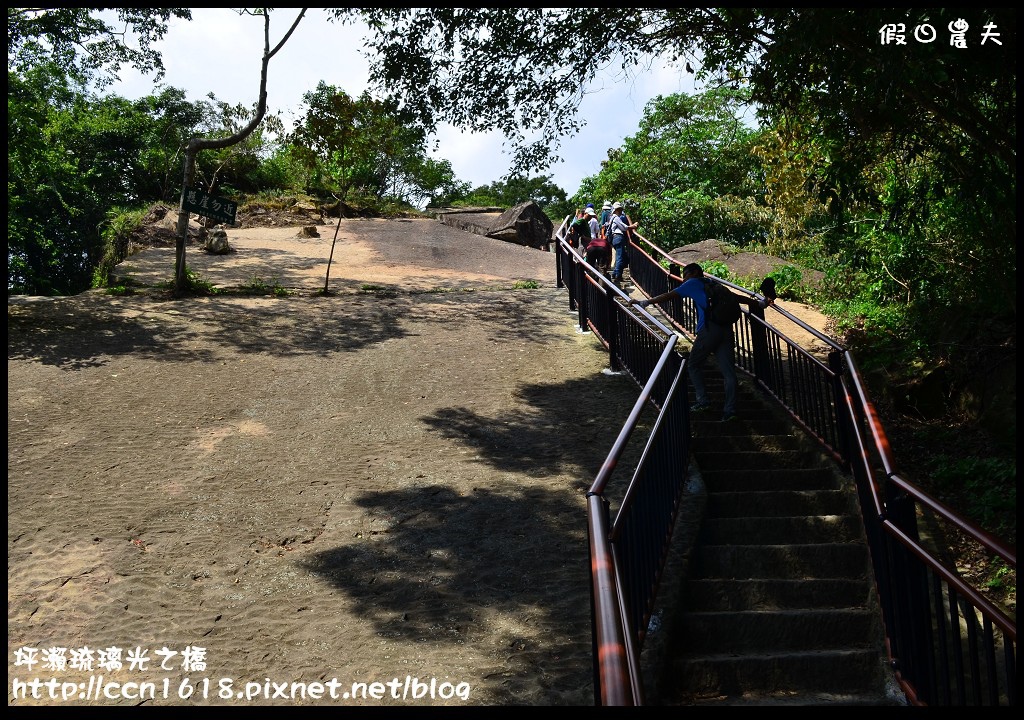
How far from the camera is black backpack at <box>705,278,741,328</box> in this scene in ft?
26.1

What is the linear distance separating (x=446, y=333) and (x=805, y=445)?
257 inches

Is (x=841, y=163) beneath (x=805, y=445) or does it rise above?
above

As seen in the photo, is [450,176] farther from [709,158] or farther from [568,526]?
[568,526]

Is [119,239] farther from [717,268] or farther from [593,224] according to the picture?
[717,268]

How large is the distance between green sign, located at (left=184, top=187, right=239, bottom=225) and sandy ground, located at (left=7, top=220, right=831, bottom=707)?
5.90 ft

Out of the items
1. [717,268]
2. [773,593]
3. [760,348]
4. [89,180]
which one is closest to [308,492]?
[773,593]

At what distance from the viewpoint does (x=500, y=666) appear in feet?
14.0

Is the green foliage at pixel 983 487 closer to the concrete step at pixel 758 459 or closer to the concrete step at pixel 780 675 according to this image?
the concrete step at pixel 758 459

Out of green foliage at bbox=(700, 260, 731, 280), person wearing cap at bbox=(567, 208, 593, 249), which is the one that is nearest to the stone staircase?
person wearing cap at bbox=(567, 208, 593, 249)

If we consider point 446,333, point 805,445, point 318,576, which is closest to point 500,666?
point 318,576

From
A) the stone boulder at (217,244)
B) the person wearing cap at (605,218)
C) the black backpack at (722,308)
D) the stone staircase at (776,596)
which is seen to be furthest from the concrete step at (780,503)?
the stone boulder at (217,244)

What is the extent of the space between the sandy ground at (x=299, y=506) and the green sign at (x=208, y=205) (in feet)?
5.90

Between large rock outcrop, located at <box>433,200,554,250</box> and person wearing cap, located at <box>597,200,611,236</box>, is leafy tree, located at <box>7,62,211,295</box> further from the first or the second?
person wearing cap, located at <box>597,200,611,236</box>

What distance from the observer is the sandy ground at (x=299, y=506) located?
14.0 ft
